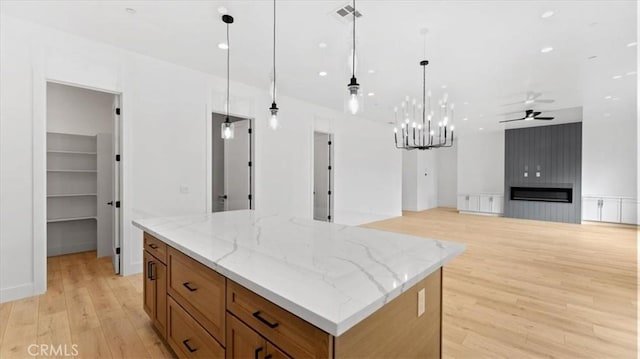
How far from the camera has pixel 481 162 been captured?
1021cm

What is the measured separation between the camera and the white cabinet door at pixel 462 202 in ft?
33.8

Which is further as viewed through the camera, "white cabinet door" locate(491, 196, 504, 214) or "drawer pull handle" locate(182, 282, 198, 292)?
"white cabinet door" locate(491, 196, 504, 214)

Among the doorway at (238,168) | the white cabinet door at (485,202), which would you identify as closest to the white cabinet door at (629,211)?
the white cabinet door at (485,202)

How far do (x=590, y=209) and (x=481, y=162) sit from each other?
322 cm

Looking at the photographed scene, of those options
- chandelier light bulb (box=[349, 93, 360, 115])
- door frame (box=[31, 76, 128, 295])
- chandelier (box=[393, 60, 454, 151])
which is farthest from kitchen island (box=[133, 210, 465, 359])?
chandelier (box=[393, 60, 454, 151])

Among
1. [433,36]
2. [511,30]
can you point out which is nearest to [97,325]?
[433,36]

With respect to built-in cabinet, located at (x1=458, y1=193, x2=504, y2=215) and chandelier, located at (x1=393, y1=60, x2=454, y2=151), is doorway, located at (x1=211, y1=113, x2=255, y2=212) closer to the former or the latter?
chandelier, located at (x1=393, y1=60, x2=454, y2=151)

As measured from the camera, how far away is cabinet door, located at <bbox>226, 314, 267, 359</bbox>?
45.5 inches

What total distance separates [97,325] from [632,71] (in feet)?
24.1

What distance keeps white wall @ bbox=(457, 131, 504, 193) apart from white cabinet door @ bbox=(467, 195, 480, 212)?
412 mm

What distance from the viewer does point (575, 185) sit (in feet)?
26.7

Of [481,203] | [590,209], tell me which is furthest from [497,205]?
[590,209]

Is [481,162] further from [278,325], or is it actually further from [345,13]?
[278,325]

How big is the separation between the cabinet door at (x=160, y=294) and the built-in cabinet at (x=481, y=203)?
10381mm
